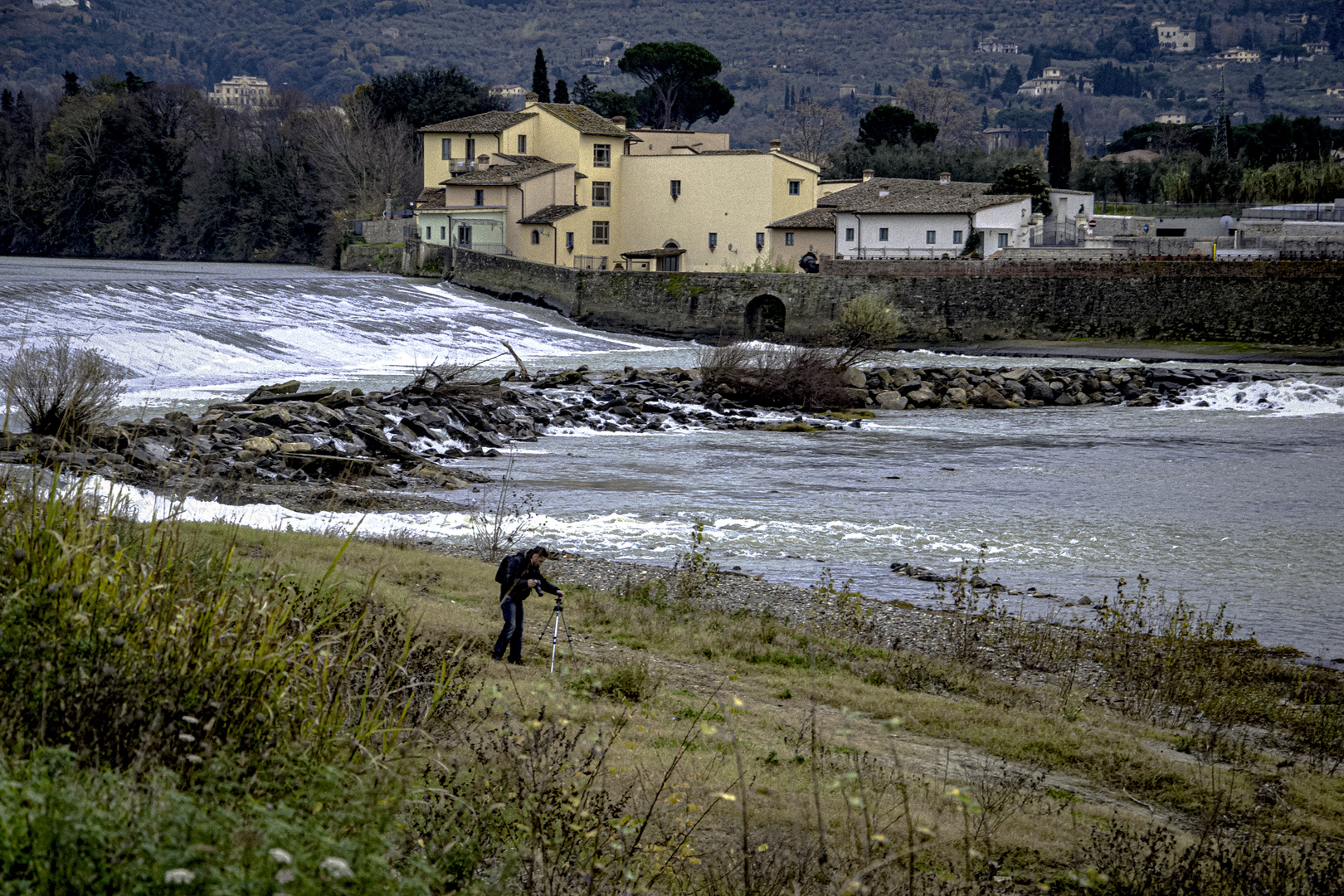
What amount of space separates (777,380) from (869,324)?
1614cm

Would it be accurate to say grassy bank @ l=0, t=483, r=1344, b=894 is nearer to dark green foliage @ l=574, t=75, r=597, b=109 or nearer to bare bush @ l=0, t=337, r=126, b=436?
bare bush @ l=0, t=337, r=126, b=436

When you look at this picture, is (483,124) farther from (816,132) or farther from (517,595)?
(816,132)

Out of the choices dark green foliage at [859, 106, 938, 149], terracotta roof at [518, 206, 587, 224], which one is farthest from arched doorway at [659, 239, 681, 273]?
dark green foliage at [859, 106, 938, 149]

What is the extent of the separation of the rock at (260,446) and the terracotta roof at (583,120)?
46.3 meters

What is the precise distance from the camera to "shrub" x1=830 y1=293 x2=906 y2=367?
4656 centimetres

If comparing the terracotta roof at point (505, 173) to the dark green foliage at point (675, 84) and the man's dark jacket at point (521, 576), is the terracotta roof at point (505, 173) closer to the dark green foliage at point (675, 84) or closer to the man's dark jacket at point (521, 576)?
the dark green foliage at point (675, 84)

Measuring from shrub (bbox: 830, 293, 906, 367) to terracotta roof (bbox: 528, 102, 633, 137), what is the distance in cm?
2093

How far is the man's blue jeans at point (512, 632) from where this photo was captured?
894 cm

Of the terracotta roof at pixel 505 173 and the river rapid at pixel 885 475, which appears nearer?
the river rapid at pixel 885 475

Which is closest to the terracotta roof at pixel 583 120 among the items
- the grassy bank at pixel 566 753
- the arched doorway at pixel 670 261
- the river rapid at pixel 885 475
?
the arched doorway at pixel 670 261

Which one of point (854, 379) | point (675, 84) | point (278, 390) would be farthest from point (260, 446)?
point (675, 84)

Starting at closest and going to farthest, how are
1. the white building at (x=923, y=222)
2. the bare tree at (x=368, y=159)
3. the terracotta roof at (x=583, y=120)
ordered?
the white building at (x=923, y=222), the terracotta roof at (x=583, y=120), the bare tree at (x=368, y=159)

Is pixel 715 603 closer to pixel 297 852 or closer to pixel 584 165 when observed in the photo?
pixel 297 852

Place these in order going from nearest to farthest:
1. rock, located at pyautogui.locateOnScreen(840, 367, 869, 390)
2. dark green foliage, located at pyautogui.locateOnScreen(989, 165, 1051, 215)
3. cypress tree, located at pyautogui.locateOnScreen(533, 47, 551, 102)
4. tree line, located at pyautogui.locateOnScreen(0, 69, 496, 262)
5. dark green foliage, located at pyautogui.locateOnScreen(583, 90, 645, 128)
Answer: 1. rock, located at pyautogui.locateOnScreen(840, 367, 869, 390)
2. dark green foliage, located at pyautogui.locateOnScreen(989, 165, 1051, 215)
3. cypress tree, located at pyautogui.locateOnScreen(533, 47, 551, 102)
4. tree line, located at pyautogui.locateOnScreen(0, 69, 496, 262)
5. dark green foliage, located at pyautogui.locateOnScreen(583, 90, 645, 128)
